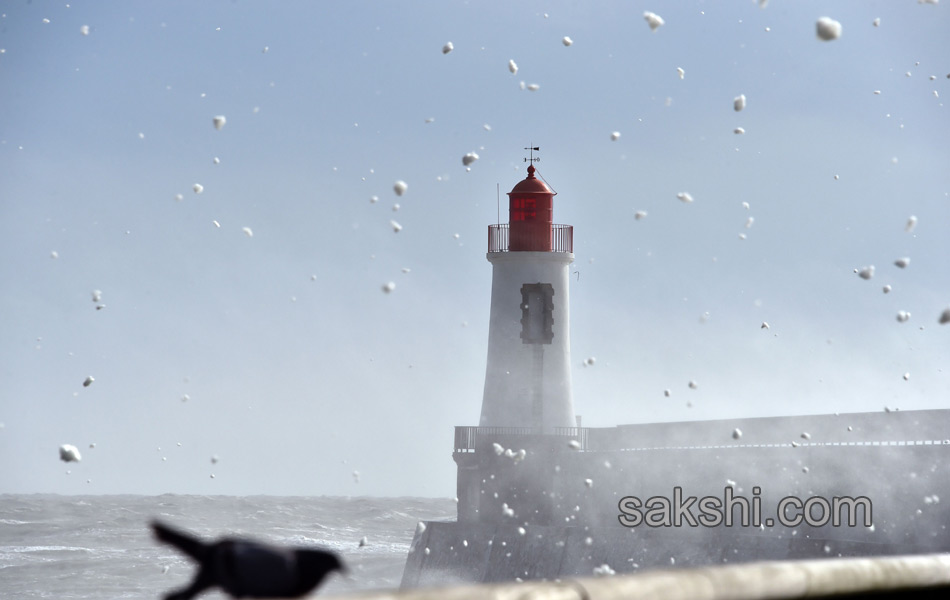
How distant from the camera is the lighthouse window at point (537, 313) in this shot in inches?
1240

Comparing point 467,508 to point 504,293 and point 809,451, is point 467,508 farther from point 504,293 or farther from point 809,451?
point 809,451

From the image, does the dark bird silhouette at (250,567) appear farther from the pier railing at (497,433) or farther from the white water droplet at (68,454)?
the pier railing at (497,433)

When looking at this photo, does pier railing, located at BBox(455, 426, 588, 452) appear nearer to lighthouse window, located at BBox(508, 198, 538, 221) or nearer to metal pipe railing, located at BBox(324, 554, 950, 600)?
lighthouse window, located at BBox(508, 198, 538, 221)

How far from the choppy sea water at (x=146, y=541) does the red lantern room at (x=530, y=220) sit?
10.6m

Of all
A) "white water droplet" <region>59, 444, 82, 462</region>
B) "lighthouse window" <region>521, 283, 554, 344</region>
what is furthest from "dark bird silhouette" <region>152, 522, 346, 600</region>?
"lighthouse window" <region>521, 283, 554, 344</region>

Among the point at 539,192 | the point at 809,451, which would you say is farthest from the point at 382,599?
the point at 539,192

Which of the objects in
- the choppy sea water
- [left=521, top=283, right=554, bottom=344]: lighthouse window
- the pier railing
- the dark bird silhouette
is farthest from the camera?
the choppy sea water

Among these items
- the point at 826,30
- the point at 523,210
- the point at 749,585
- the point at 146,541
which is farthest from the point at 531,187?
the point at 146,541

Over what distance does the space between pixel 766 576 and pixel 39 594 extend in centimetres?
3994

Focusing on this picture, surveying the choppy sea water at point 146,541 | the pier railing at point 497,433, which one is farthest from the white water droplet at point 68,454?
the pier railing at point 497,433

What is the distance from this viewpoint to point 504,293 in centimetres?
3189

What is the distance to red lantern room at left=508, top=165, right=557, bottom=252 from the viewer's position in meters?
32.1

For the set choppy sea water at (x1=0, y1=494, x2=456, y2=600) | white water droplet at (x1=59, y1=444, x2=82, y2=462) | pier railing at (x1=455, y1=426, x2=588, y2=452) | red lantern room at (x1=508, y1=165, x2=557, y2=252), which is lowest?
choppy sea water at (x1=0, y1=494, x2=456, y2=600)

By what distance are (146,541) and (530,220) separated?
124 feet
